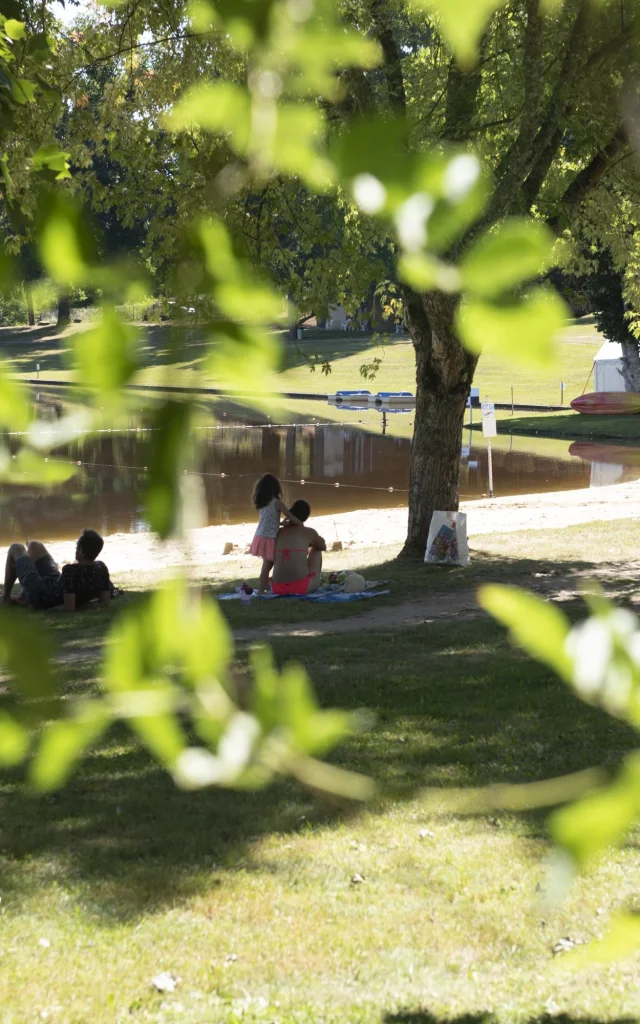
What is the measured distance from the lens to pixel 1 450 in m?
0.62

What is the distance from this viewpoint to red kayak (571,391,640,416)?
37.8 meters

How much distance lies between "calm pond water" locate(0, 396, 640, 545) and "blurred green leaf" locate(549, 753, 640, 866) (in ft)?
48.6

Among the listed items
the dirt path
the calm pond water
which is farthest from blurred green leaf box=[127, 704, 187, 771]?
the calm pond water

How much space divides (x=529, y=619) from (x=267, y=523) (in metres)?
12.6

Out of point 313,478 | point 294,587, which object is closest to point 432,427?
point 294,587

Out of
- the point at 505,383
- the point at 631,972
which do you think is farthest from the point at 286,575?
the point at 505,383

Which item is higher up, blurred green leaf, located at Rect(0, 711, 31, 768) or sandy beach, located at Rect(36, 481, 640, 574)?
blurred green leaf, located at Rect(0, 711, 31, 768)

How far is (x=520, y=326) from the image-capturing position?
1.52 feet

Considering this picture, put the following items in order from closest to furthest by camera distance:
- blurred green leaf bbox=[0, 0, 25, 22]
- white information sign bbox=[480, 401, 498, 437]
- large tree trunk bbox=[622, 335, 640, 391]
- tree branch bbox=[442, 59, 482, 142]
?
blurred green leaf bbox=[0, 0, 25, 22] < tree branch bbox=[442, 59, 482, 142] < white information sign bbox=[480, 401, 498, 437] < large tree trunk bbox=[622, 335, 640, 391]

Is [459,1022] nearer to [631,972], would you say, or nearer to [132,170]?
[631,972]

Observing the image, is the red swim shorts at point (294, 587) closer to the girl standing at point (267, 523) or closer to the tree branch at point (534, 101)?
the girl standing at point (267, 523)

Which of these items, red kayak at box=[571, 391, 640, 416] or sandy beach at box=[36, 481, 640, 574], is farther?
red kayak at box=[571, 391, 640, 416]

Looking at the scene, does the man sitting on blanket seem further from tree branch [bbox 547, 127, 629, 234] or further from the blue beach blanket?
tree branch [bbox 547, 127, 629, 234]

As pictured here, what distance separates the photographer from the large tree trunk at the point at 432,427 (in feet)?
45.2
